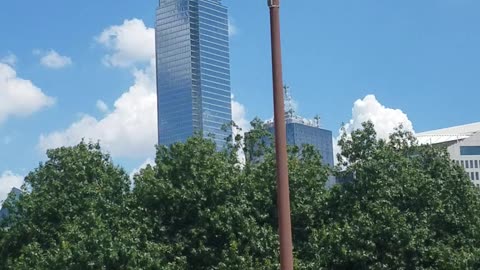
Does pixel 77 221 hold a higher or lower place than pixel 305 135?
lower

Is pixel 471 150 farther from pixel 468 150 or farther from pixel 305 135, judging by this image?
pixel 305 135

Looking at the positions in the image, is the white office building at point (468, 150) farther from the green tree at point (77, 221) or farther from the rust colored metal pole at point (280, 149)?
the rust colored metal pole at point (280, 149)

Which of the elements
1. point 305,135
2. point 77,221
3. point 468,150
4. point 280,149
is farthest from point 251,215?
point 305,135

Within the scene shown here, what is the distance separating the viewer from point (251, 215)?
2966 cm

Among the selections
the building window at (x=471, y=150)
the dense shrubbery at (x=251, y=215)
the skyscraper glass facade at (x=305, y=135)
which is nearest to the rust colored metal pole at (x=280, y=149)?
the dense shrubbery at (x=251, y=215)

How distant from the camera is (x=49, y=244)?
3244 cm

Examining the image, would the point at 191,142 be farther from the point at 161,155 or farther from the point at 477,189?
the point at 477,189

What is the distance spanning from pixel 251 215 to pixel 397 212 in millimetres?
5393

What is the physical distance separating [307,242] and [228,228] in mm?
3099

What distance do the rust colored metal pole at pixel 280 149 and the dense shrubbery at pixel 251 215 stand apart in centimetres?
1788

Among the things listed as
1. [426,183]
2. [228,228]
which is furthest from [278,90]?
[426,183]

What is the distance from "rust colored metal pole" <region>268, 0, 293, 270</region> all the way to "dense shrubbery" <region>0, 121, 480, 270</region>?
17.9 meters

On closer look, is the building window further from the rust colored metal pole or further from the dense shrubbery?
the rust colored metal pole

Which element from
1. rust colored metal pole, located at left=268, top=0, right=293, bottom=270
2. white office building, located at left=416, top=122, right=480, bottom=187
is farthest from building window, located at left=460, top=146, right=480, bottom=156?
rust colored metal pole, located at left=268, top=0, right=293, bottom=270
